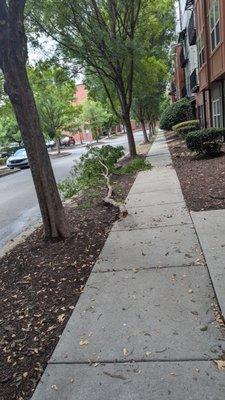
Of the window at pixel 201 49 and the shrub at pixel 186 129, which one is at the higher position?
the window at pixel 201 49

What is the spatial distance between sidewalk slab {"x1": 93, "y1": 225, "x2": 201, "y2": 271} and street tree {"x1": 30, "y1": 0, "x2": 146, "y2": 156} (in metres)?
10.2

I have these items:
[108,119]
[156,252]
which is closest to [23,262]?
[156,252]

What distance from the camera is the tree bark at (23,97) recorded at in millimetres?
5074

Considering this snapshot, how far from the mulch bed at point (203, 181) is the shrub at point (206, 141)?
26 centimetres

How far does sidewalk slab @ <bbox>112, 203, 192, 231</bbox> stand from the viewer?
6168mm

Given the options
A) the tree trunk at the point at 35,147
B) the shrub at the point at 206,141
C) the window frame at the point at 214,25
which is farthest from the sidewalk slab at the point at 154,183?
the window frame at the point at 214,25

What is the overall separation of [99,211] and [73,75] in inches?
461

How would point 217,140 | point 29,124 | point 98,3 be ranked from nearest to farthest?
1. point 29,124
2. point 217,140
3. point 98,3

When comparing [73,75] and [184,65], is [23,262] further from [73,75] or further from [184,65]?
[184,65]

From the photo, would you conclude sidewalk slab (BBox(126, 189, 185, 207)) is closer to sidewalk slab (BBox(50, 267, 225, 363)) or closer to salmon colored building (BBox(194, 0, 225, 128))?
sidewalk slab (BBox(50, 267, 225, 363))

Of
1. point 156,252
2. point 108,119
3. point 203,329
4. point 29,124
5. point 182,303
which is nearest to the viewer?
point 203,329

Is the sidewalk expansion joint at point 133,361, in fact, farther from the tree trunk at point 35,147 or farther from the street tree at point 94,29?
the street tree at point 94,29

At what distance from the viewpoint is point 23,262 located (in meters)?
5.23

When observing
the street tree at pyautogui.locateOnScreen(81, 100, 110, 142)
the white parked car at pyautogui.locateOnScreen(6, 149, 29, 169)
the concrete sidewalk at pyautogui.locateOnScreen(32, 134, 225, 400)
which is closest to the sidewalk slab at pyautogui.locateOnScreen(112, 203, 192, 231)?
the concrete sidewalk at pyautogui.locateOnScreen(32, 134, 225, 400)
